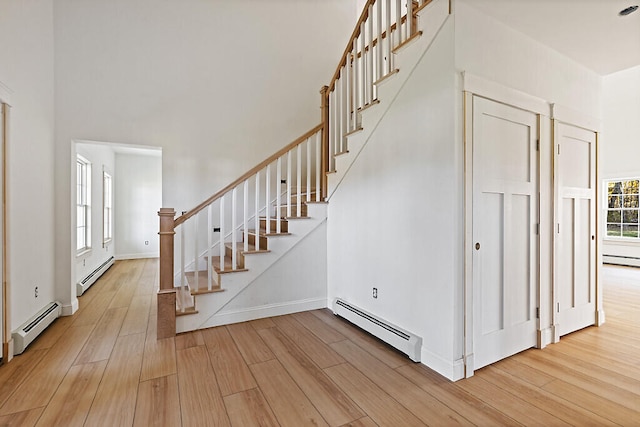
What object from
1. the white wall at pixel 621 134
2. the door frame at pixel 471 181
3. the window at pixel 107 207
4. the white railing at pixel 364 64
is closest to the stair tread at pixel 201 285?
the white railing at pixel 364 64

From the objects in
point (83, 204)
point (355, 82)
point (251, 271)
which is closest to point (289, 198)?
point (251, 271)

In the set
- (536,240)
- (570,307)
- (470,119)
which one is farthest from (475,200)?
(570,307)

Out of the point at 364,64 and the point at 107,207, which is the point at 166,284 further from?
the point at 107,207

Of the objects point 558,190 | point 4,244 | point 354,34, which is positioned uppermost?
point 354,34

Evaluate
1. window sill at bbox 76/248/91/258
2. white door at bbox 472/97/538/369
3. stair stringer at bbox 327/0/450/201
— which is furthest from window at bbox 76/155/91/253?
white door at bbox 472/97/538/369

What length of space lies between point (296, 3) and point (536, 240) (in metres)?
4.83

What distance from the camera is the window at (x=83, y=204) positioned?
15.7 ft

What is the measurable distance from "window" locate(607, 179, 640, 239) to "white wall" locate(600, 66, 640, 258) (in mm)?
214

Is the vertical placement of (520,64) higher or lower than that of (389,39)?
lower

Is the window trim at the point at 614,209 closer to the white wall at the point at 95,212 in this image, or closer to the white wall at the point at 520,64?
the white wall at the point at 520,64

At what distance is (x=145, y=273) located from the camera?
18.8 feet

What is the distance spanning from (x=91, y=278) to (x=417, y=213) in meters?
5.09

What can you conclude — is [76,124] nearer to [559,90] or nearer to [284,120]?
[284,120]

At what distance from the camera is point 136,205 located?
748 cm
